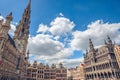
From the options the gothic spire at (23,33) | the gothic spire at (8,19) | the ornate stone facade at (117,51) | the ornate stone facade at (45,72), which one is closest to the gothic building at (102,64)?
the ornate stone facade at (117,51)

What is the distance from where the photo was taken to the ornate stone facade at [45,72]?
90206 millimetres

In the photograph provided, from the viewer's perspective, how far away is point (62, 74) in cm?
10044

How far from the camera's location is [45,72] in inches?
3730

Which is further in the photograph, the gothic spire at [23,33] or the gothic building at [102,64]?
the gothic spire at [23,33]

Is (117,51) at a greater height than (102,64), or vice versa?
(117,51)

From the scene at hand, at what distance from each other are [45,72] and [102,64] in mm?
48899

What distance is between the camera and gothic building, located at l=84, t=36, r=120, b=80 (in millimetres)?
59787

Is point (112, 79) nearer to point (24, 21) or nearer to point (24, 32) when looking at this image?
point (24, 32)

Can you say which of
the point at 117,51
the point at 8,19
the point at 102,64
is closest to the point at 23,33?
the point at 8,19

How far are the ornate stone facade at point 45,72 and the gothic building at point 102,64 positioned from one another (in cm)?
2766

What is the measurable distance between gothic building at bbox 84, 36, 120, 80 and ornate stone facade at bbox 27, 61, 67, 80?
27.7m

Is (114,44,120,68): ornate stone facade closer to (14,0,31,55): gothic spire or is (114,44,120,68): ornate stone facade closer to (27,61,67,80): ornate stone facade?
(27,61,67,80): ornate stone facade

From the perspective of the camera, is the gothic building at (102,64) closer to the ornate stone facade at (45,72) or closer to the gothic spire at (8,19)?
the ornate stone facade at (45,72)

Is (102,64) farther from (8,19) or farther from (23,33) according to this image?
(23,33)
